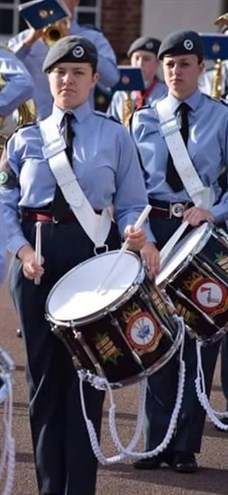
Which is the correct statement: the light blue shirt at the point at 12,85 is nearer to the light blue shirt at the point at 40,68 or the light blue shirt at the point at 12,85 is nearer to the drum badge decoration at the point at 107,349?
the light blue shirt at the point at 40,68

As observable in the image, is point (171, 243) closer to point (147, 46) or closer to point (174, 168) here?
point (174, 168)

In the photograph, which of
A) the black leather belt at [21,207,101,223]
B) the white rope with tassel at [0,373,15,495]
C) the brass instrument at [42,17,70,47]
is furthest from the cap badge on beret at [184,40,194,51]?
the brass instrument at [42,17,70,47]

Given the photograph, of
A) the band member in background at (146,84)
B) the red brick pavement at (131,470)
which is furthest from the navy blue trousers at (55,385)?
the band member in background at (146,84)

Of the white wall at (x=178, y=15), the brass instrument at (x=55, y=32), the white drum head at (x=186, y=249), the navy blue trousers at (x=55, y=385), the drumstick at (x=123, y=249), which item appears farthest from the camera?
the white wall at (x=178, y=15)

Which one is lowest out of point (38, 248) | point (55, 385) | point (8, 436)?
point (55, 385)

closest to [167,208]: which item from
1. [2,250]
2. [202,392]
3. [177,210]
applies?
[177,210]

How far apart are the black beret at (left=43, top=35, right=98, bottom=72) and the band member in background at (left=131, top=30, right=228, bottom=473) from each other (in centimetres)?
82

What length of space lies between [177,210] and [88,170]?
91 centimetres

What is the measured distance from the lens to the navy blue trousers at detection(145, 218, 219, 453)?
5977 millimetres

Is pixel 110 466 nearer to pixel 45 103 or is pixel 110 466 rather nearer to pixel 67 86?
pixel 67 86

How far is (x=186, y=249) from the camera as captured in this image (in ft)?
18.1

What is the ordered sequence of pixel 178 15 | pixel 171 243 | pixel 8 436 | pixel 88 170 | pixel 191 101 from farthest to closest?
pixel 178 15
pixel 191 101
pixel 171 243
pixel 88 170
pixel 8 436

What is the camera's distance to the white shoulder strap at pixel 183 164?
19.1 ft

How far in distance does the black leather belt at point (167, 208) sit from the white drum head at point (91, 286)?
1.02 m
